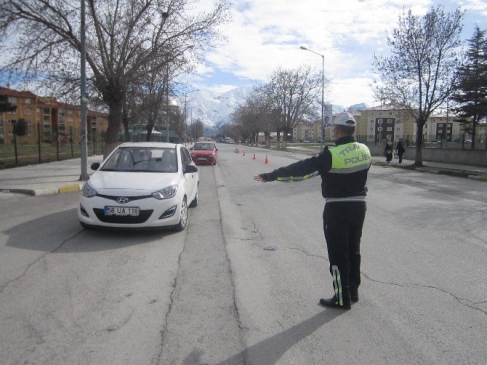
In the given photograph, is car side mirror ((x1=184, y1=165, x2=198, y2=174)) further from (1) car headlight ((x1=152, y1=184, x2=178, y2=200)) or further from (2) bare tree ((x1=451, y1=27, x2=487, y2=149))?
(2) bare tree ((x1=451, y1=27, x2=487, y2=149))

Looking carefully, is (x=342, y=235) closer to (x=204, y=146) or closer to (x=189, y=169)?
(x=189, y=169)

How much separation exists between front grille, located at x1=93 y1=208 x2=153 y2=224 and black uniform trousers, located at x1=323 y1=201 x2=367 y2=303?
335cm

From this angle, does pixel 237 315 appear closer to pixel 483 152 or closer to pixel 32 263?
pixel 32 263

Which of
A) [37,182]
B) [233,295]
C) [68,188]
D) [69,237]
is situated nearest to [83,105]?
[37,182]

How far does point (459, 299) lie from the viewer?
4.20 meters

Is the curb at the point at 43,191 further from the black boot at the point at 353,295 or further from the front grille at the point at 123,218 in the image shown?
the black boot at the point at 353,295

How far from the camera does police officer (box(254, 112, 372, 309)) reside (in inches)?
148

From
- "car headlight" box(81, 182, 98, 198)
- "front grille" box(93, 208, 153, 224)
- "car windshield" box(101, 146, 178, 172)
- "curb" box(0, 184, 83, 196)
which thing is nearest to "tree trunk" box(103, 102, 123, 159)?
"curb" box(0, 184, 83, 196)

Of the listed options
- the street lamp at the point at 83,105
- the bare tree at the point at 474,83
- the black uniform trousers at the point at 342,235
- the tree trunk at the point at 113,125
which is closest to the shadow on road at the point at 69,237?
the black uniform trousers at the point at 342,235

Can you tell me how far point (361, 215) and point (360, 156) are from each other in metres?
0.56

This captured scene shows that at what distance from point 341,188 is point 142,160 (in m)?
5.01

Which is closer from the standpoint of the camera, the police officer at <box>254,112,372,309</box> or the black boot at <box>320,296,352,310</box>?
the police officer at <box>254,112,372,309</box>

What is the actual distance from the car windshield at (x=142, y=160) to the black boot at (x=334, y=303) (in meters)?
4.43

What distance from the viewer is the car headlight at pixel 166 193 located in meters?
6.50
